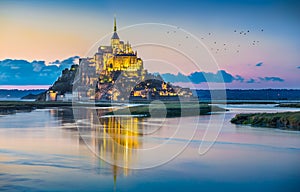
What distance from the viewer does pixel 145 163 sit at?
13.2m

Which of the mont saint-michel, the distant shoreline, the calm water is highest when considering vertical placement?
the mont saint-michel

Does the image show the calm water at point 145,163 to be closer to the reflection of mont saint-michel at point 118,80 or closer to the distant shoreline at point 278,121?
the distant shoreline at point 278,121

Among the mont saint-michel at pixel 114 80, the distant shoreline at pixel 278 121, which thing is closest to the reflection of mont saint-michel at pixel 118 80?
the mont saint-michel at pixel 114 80

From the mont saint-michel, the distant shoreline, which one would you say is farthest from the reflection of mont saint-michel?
the distant shoreline

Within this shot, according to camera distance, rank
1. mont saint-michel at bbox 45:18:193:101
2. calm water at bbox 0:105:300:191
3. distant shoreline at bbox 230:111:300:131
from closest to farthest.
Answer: calm water at bbox 0:105:300:191, distant shoreline at bbox 230:111:300:131, mont saint-michel at bbox 45:18:193:101

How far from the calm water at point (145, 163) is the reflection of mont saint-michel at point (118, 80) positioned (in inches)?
4156

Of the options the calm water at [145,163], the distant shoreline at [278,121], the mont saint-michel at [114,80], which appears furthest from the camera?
the mont saint-michel at [114,80]

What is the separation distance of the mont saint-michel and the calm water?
4162 inches

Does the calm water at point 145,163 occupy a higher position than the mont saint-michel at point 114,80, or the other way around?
the mont saint-michel at point 114,80

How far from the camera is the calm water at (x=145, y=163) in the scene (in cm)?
1013

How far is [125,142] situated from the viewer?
731 inches

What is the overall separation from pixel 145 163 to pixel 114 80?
12078 centimetres

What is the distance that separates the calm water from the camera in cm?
1013

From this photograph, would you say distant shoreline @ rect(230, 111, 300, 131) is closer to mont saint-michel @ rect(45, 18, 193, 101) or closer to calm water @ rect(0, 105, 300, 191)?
calm water @ rect(0, 105, 300, 191)
